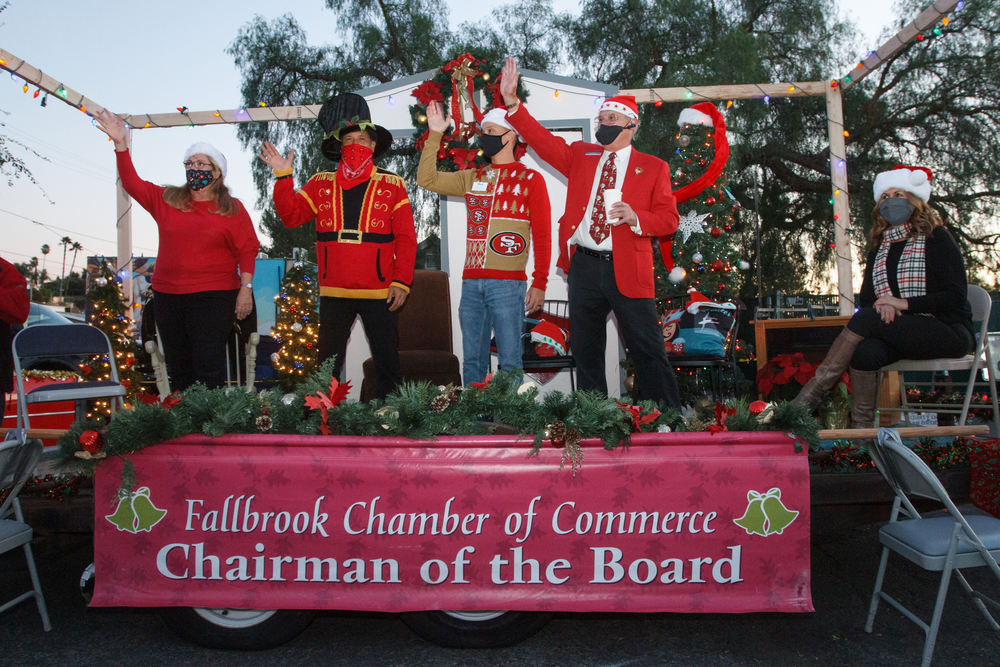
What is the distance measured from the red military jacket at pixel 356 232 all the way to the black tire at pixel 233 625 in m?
1.74

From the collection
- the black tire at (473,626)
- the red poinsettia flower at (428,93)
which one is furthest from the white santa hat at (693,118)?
the black tire at (473,626)

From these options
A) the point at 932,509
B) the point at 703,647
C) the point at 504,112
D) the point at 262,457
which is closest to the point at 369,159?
the point at 504,112

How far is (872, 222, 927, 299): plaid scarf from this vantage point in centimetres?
383

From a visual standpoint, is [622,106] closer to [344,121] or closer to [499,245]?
[499,245]

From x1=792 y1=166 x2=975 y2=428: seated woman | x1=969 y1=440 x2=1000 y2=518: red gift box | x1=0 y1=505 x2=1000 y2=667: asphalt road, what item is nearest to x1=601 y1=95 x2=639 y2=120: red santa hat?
x1=792 y1=166 x2=975 y2=428: seated woman

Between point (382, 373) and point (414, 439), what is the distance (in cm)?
163

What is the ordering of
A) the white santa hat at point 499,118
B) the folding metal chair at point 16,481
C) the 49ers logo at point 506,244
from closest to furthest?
the folding metal chair at point 16,481 → the 49ers logo at point 506,244 → the white santa hat at point 499,118

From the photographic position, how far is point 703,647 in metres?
2.46

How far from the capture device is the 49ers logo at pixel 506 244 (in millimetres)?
3881

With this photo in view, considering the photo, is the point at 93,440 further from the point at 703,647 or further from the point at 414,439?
the point at 703,647

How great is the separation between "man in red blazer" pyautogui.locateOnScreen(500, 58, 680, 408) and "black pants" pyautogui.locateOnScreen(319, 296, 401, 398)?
38.1 inches

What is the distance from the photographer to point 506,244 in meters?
3.89

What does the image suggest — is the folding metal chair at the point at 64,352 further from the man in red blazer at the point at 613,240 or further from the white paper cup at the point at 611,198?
the white paper cup at the point at 611,198

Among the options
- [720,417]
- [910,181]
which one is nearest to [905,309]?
[910,181]
